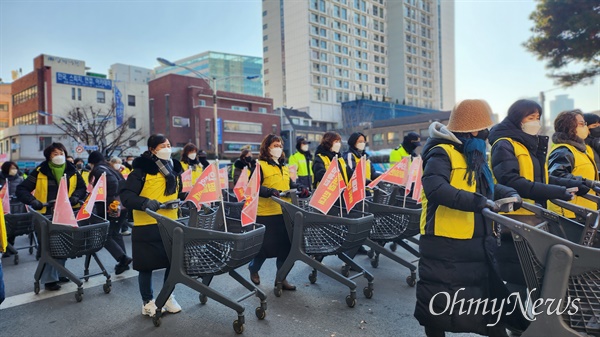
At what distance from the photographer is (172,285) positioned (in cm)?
367

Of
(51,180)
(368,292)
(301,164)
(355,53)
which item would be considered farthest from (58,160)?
(355,53)

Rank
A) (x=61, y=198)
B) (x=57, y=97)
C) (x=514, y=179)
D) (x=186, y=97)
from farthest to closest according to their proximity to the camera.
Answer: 1. (x=186, y=97)
2. (x=57, y=97)
3. (x=61, y=198)
4. (x=514, y=179)

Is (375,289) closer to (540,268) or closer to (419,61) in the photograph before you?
(540,268)

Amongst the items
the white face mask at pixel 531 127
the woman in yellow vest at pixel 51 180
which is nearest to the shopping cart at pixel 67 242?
the woman in yellow vest at pixel 51 180

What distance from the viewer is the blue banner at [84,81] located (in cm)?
4884

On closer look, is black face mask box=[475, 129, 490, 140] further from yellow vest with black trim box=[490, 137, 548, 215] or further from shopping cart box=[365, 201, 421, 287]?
shopping cart box=[365, 201, 421, 287]

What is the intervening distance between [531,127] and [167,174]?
11.2ft

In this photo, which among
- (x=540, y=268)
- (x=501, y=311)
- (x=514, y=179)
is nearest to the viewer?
(x=540, y=268)

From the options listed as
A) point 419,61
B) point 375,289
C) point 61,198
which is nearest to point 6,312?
point 61,198

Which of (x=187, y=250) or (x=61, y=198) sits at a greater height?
(x=61, y=198)

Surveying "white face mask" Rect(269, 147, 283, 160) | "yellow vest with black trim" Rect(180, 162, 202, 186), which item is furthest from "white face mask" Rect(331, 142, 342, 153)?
"yellow vest with black trim" Rect(180, 162, 202, 186)

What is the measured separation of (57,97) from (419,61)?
7388cm

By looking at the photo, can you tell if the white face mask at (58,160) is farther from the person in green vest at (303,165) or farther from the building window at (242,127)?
the building window at (242,127)

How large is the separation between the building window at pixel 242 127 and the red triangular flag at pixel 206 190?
157ft
